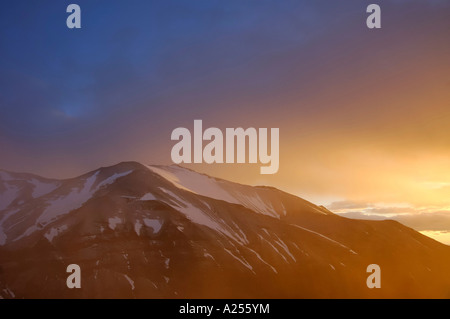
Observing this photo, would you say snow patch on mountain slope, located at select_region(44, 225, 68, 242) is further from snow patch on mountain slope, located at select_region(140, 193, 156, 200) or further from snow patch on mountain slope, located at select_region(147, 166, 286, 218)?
snow patch on mountain slope, located at select_region(147, 166, 286, 218)

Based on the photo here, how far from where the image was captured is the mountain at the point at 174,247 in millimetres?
108125

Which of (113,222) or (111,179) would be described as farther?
(111,179)

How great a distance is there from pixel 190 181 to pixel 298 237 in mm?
42433

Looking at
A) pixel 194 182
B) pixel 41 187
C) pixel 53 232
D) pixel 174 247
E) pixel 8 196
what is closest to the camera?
pixel 53 232

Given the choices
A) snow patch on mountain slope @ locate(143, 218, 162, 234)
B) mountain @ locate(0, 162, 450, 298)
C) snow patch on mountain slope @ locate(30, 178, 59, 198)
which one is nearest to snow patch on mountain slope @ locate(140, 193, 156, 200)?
mountain @ locate(0, 162, 450, 298)

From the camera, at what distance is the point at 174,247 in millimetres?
120500

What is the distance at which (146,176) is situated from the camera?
143 metres

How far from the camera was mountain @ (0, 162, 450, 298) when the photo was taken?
355ft

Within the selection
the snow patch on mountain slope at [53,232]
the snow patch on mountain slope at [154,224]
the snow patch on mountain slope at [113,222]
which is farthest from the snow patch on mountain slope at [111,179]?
the snow patch on mountain slope at [53,232]

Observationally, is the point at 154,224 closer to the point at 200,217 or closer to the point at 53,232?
the point at 200,217

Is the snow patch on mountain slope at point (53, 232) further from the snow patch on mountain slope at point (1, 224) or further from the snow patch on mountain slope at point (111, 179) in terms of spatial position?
the snow patch on mountain slope at point (111, 179)

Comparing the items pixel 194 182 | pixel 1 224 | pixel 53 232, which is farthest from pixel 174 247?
pixel 1 224

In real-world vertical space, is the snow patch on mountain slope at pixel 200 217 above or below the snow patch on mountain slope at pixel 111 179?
below
